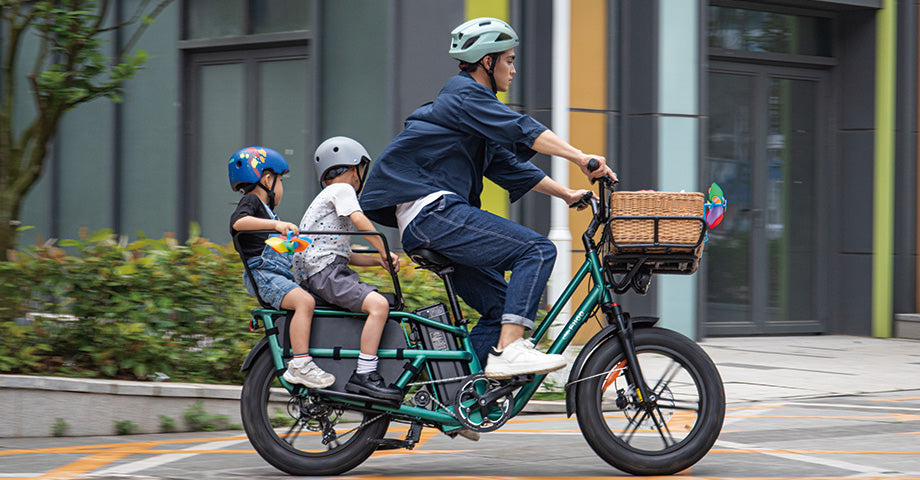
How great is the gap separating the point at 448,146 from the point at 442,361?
909mm

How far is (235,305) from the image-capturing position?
6.82 metres

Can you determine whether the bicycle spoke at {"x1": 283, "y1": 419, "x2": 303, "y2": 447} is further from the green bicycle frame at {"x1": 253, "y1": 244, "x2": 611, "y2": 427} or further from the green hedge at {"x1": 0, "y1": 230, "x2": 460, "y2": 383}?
the green hedge at {"x1": 0, "y1": 230, "x2": 460, "y2": 383}

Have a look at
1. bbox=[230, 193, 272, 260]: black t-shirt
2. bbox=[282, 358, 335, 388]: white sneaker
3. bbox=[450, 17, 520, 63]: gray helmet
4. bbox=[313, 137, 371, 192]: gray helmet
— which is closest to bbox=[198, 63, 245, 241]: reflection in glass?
bbox=[230, 193, 272, 260]: black t-shirt

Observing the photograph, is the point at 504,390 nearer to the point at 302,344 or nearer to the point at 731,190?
the point at 302,344

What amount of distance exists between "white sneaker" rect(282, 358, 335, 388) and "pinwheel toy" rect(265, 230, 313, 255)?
0.52 metres

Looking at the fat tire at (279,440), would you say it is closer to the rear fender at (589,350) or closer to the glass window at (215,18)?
the rear fender at (589,350)

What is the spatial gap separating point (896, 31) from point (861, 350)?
3928 mm

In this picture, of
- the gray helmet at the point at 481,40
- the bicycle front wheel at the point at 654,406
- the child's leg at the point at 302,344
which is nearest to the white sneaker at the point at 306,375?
the child's leg at the point at 302,344

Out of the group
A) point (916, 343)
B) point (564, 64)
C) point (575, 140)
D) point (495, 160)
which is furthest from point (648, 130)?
point (495, 160)

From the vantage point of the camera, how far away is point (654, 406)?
488 centimetres

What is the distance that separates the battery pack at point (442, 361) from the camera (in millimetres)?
4895

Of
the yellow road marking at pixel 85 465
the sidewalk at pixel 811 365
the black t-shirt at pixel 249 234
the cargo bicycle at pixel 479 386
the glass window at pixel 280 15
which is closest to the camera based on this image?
the cargo bicycle at pixel 479 386

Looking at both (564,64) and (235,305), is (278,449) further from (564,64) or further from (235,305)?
(564,64)

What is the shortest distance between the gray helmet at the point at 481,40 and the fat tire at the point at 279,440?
1.52 meters
